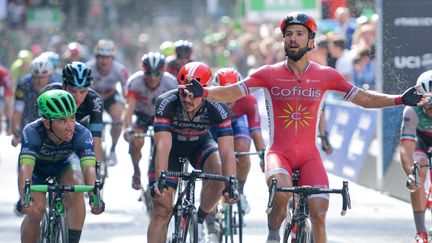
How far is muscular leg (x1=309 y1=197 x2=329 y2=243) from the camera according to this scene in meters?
10.2

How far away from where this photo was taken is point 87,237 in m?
14.3

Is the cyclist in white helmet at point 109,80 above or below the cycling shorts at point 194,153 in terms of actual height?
above

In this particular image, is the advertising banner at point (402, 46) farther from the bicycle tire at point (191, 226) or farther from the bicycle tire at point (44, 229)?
the bicycle tire at point (44, 229)

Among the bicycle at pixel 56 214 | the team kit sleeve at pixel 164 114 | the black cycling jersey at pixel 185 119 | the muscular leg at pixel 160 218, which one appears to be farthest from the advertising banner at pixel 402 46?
the bicycle at pixel 56 214

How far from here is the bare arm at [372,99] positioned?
1071 cm

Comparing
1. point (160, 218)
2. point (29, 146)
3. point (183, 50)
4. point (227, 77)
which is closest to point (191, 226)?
point (160, 218)

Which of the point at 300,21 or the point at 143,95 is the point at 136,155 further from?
the point at 300,21

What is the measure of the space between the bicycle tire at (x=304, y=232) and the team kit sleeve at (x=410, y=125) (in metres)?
2.54

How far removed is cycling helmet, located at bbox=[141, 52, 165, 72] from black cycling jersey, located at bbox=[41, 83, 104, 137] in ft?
8.58

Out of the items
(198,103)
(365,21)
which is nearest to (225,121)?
(198,103)

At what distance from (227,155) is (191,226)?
33.7 inches

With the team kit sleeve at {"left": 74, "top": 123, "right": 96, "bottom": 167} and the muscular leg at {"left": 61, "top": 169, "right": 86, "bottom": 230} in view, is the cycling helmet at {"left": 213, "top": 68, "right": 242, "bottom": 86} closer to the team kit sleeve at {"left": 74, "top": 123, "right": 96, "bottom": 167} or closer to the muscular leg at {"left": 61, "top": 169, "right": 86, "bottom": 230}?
the muscular leg at {"left": 61, "top": 169, "right": 86, "bottom": 230}

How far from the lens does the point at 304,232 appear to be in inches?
397

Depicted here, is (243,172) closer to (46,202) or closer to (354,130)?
(46,202)
